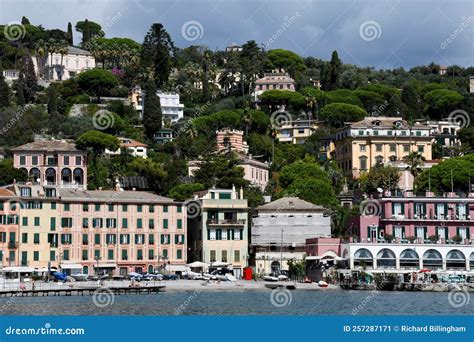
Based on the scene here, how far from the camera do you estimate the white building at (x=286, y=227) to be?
98.9 metres

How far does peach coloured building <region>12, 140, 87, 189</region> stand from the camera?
11288 cm

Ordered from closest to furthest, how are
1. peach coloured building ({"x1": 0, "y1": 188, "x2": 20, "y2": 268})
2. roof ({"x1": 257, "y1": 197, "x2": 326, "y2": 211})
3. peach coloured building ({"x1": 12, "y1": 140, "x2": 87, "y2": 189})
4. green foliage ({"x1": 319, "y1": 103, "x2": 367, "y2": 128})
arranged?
peach coloured building ({"x1": 0, "y1": 188, "x2": 20, "y2": 268}) → roof ({"x1": 257, "y1": 197, "x2": 326, "y2": 211}) → peach coloured building ({"x1": 12, "y1": 140, "x2": 87, "y2": 189}) → green foliage ({"x1": 319, "y1": 103, "x2": 367, "y2": 128})

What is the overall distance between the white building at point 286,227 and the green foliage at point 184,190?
8691mm

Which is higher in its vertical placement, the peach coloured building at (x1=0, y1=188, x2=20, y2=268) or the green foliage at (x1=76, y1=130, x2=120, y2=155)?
the green foliage at (x1=76, y1=130, x2=120, y2=155)

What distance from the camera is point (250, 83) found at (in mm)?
174125

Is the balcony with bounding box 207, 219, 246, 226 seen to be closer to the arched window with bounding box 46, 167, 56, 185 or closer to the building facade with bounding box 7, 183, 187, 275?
the building facade with bounding box 7, 183, 187, 275

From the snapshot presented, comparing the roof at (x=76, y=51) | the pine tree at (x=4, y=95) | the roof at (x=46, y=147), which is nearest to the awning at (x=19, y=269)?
the roof at (x=46, y=147)

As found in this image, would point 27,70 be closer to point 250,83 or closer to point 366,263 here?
point 250,83

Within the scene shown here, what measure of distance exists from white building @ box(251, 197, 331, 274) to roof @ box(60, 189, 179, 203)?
890cm

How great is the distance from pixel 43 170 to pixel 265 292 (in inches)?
1520

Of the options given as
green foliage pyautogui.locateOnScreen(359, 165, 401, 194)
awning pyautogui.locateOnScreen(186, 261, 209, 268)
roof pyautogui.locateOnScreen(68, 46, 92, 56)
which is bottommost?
awning pyautogui.locateOnScreen(186, 261, 209, 268)

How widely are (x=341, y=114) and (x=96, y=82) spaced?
130 ft

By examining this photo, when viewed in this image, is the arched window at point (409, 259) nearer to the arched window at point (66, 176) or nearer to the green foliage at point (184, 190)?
the green foliage at point (184, 190)

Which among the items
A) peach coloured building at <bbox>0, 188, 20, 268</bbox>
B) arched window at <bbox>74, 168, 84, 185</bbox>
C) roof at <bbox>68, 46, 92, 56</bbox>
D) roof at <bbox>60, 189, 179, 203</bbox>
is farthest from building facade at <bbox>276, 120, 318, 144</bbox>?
peach coloured building at <bbox>0, 188, 20, 268</bbox>
